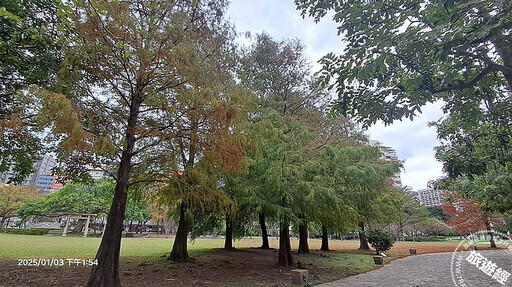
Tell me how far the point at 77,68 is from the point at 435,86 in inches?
261

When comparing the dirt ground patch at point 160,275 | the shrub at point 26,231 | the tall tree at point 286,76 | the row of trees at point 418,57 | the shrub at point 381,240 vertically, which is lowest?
the dirt ground patch at point 160,275

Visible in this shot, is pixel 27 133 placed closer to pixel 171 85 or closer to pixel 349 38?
A: pixel 171 85

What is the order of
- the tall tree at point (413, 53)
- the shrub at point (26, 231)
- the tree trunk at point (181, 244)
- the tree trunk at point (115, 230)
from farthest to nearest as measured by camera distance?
the shrub at point (26, 231), the tree trunk at point (181, 244), the tree trunk at point (115, 230), the tall tree at point (413, 53)

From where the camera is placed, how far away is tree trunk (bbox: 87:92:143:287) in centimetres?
554

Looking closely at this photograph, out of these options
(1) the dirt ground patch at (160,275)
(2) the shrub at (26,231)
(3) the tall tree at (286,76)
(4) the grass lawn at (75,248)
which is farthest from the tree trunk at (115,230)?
(2) the shrub at (26,231)

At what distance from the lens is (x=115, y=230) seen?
19.3 ft

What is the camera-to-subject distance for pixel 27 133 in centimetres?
632

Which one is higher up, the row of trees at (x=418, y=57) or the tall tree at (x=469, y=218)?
the row of trees at (x=418, y=57)

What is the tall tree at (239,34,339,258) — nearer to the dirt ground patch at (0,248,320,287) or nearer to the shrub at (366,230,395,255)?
the dirt ground patch at (0,248,320,287)

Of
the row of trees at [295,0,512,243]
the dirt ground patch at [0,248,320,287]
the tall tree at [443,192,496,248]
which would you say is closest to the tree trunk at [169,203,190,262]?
the dirt ground patch at [0,248,320,287]

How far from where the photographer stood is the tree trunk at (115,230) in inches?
218

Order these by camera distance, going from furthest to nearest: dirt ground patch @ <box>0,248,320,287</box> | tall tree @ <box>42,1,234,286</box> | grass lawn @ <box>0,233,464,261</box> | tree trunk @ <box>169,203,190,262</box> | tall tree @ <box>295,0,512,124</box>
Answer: grass lawn @ <box>0,233,464,261</box> < tree trunk @ <box>169,203,190,262</box> < dirt ground patch @ <box>0,248,320,287</box> < tall tree @ <box>42,1,234,286</box> < tall tree @ <box>295,0,512,124</box>

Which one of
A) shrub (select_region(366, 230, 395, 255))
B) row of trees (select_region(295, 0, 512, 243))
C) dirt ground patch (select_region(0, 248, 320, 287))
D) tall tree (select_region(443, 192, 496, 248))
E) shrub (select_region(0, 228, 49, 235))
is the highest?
row of trees (select_region(295, 0, 512, 243))

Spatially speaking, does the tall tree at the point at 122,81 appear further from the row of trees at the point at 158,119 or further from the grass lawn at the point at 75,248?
the grass lawn at the point at 75,248
